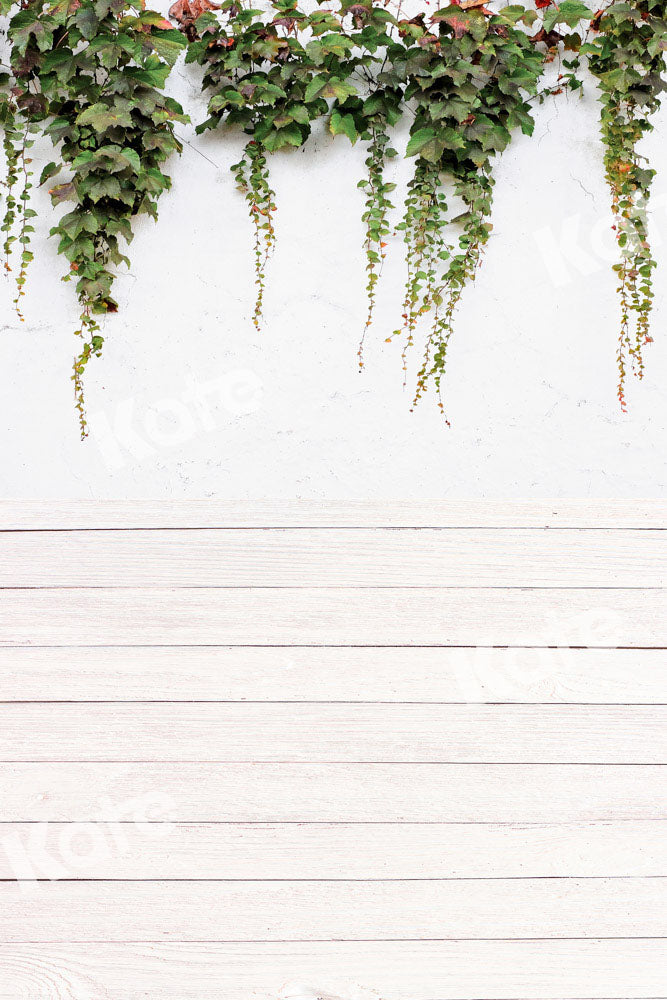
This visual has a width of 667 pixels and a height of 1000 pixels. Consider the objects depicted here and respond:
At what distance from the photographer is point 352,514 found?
1.41 meters

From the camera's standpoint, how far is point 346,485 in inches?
64.1

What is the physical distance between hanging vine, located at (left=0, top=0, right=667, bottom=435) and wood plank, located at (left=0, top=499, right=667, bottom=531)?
31 cm

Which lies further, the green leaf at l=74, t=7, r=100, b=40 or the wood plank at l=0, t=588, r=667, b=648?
the green leaf at l=74, t=7, r=100, b=40

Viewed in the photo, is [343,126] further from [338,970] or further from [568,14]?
[338,970]

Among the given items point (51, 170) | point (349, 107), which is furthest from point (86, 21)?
point (349, 107)

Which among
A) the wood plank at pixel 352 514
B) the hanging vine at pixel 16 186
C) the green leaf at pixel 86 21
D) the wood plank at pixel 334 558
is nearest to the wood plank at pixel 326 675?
the wood plank at pixel 334 558

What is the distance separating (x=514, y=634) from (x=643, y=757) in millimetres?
308

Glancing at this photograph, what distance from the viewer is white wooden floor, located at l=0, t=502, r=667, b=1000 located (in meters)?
1.30

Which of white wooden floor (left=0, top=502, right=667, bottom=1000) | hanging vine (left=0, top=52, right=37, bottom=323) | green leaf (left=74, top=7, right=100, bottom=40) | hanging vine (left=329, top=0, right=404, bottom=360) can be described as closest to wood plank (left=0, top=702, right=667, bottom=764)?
white wooden floor (left=0, top=502, right=667, bottom=1000)

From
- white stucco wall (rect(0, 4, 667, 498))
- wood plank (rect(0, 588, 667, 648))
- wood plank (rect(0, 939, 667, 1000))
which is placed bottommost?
wood plank (rect(0, 939, 667, 1000))

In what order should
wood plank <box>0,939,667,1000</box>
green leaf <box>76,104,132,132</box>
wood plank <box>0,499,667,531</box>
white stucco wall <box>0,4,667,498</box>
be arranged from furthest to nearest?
white stucco wall <box>0,4,667,498</box>
green leaf <box>76,104,132,132</box>
wood plank <box>0,499,667,531</box>
wood plank <box>0,939,667,1000</box>

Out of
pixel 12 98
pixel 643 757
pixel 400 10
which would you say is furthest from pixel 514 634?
pixel 12 98

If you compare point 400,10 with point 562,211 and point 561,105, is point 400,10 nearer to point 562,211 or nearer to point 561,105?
point 561,105

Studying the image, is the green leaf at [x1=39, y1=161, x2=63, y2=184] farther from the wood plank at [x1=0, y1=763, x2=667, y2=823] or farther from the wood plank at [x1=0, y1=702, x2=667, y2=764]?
the wood plank at [x1=0, y1=763, x2=667, y2=823]
